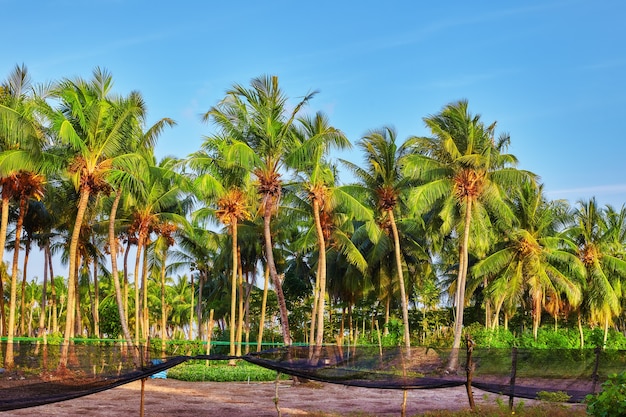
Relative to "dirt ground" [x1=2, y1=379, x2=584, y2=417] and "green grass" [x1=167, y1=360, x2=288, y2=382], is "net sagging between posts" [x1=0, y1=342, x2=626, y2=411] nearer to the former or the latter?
"dirt ground" [x1=2, y1=379, x2=584, y2=417]

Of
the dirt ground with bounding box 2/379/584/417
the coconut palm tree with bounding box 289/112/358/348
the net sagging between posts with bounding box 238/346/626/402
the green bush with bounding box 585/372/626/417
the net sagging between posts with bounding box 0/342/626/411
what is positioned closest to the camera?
the green bush with bounding box 585/372/626/417

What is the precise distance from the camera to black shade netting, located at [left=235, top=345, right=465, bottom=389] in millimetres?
12969

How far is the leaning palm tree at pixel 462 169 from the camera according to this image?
27812 millimetres

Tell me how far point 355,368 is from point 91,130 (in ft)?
44.7

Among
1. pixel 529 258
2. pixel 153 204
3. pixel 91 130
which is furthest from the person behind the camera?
pixel 529 258

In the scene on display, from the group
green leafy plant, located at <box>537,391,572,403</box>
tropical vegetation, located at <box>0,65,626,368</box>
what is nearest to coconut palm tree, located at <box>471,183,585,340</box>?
tropical vegetation, located at <box>0,65,626,368</box>

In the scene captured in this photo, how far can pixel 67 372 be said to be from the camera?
12.1 meters

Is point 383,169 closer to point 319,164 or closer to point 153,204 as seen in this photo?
point 319,164

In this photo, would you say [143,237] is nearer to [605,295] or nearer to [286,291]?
[286,291]

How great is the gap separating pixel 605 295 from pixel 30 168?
28.4 metres

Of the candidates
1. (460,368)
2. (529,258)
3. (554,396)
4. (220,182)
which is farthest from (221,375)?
(554,396)

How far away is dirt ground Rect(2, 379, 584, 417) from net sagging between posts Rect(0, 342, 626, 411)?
0.87 meters

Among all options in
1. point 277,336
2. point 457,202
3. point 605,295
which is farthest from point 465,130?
point 277,336

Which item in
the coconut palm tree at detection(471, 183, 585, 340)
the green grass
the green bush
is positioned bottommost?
the green grass
